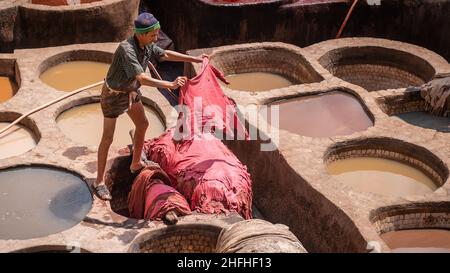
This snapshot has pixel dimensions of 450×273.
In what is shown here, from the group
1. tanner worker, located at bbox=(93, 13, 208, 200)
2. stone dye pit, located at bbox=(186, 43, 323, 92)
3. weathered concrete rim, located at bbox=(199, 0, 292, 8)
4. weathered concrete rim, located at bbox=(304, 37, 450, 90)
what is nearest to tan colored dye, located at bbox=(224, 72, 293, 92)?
stone dye pit, located at bbox=(186, 43, 323, 92)

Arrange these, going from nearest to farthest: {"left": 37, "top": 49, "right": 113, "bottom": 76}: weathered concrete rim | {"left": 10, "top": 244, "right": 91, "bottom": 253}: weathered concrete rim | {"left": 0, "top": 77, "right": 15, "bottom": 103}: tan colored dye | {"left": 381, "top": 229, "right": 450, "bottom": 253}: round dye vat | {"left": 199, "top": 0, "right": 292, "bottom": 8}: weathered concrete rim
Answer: {"left": 10, "top": 244, "right": 91, "bottom": 253}: weathered concrete rim < {"left": 381, "top": 229, "right": 450, "bottom": 253}: round dye vat < {"left": 0, "top": 77, "right": 15, "bottom": 103}: tan colored dye < {"left": 37, "top": 49, "right": 113, "bottom": 76}: weathered concrete rim < {"left": 199, "top": 0, "right": 292, "bottom": 8}: weathered concrete rim

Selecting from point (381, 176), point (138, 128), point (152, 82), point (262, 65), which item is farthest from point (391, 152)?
point (152, 82)

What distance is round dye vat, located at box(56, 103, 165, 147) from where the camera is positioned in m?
8.56

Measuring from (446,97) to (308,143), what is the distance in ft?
7.48

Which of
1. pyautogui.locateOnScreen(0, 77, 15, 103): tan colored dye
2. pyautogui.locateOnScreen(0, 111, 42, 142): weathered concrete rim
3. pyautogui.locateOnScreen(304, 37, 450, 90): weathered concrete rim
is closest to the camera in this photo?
pyautogui.locateOnScreen(0, 111, 42, 142): weathered concrete rim

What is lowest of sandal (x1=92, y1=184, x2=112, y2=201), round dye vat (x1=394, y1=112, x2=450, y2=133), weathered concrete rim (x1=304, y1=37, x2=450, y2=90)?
sandal (x1=92, y1=184, x2=112, y2=201)

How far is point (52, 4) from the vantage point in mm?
11000

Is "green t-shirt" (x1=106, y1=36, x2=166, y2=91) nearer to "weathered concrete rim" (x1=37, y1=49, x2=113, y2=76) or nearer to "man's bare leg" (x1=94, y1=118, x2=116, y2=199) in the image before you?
"man's bare leg" (x1=94, y1=118, x2=116, y2=199)

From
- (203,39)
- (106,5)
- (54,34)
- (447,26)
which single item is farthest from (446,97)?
(54,34)

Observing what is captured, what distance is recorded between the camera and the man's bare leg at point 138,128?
6.81 metres

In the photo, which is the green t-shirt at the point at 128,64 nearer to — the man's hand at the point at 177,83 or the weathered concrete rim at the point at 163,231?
the man's hand at the point at 177,83

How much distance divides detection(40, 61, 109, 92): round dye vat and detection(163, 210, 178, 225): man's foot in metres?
3.47

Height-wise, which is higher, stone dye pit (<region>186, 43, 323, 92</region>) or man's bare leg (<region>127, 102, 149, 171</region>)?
stone dye pit (<region>186, 43, 323, 92</region>)

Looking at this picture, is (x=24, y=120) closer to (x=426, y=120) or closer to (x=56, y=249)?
(x=56, y=249)
